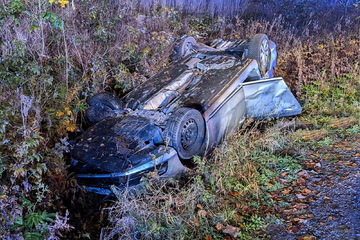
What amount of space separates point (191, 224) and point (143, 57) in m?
3.63

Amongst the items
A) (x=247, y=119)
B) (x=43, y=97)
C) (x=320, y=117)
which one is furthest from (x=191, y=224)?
(x=320, y=117)

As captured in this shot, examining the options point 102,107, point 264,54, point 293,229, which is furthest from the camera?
point 264,54

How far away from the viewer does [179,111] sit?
355 cm

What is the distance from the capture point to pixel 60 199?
10.3 ft

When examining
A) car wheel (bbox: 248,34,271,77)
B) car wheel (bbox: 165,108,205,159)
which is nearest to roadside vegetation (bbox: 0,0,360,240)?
car wheel (bbox: 165,108,205,159)

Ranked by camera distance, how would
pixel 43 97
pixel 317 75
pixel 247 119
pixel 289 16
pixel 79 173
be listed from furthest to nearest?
1. pixel 289 16
2. pixel 317 75
3. pixel 247 119
4. pixel 43 97
5. pixel 79 173

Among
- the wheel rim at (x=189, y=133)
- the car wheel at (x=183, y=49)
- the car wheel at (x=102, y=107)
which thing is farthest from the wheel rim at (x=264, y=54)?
the car wheel at (x=102, y=107)

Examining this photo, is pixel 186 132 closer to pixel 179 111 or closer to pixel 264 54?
pixel 179 111

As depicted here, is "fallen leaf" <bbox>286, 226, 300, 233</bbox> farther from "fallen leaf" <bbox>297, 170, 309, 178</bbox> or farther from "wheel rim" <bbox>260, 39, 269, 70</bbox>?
"wheel rim" <bbox>260, 39, 269, 70</bbox>

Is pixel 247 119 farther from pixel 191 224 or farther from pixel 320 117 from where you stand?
pixel 191 224

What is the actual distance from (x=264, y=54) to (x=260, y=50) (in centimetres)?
29

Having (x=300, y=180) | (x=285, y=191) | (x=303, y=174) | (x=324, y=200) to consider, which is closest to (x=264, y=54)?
(x=303, y=174)

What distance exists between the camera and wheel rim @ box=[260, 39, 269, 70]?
200 inches

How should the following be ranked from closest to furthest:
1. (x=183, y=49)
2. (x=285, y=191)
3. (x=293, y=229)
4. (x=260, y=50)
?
(x=293, y=229) < (x=285, y=191) < (x=260, y=50) < (x=183, y=49)
